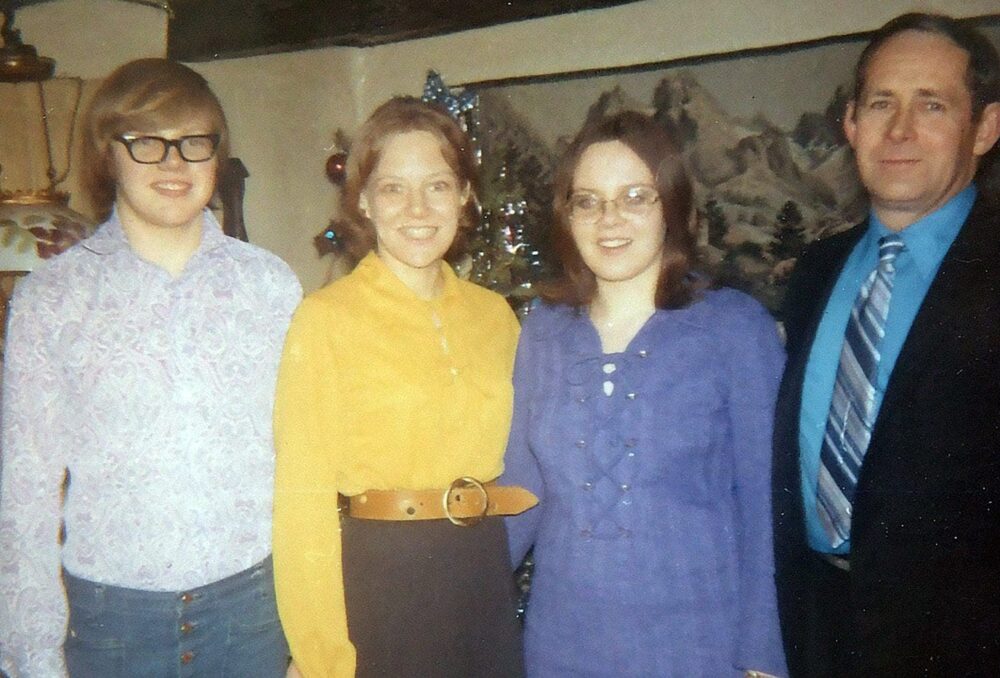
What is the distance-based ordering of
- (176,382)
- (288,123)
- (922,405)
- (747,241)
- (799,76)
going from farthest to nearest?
(747,241) < (799,76) < (288,123) < (176,382) < (922,405)

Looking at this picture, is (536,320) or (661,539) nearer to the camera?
(661,539)

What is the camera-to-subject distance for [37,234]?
1.74 m

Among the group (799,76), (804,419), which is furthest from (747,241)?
(804,419)

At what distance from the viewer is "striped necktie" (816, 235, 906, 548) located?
151 centimetres

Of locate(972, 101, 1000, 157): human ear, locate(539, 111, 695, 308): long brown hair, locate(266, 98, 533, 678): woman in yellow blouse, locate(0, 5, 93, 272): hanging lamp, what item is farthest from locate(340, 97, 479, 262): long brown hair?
locate(972, 101, 1000, 157): human ear

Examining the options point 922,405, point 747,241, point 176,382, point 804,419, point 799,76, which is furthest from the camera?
point 747,241

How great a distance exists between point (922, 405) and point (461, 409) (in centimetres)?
93

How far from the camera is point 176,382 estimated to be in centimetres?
150

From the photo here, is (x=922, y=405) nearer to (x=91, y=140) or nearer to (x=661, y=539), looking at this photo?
(x=661, y=539)

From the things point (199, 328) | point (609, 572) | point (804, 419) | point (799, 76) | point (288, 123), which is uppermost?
point (799, 76)

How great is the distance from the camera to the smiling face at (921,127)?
5.01 feet

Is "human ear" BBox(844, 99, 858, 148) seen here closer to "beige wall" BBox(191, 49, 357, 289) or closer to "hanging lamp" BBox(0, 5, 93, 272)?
"beige wall" BBox(191, 49, 357, 289)

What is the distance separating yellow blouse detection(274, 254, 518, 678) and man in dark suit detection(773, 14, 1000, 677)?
27.5 inches

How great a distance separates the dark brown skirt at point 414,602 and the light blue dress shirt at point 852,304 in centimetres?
77
